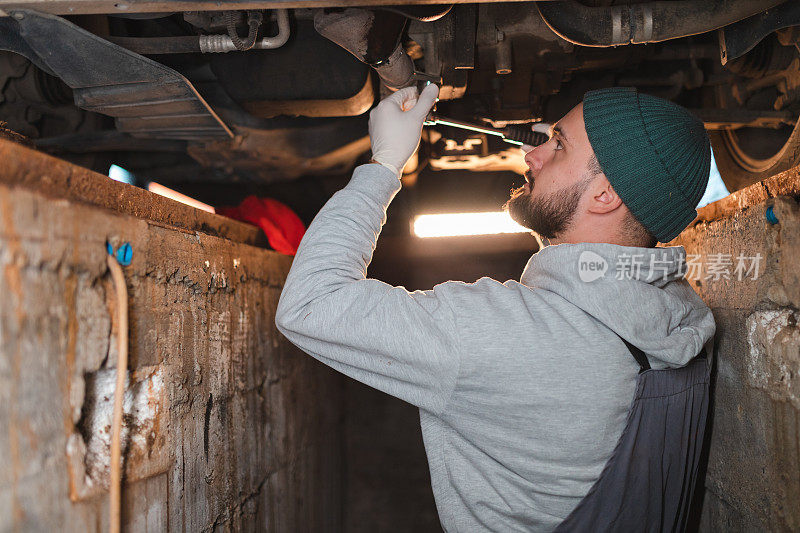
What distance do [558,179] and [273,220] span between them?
175cm

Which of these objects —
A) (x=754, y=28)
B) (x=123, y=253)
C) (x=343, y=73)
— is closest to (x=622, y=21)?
(x=754, y=28)

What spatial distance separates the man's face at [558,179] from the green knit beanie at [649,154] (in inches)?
2.2

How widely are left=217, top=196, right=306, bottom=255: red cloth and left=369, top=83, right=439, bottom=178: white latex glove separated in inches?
48.7

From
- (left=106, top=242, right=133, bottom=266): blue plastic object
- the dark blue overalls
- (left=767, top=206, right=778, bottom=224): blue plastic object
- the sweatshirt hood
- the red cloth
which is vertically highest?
the red cloth

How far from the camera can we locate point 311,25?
2299 mm

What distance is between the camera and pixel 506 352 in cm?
134

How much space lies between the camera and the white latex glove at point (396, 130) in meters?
1.68

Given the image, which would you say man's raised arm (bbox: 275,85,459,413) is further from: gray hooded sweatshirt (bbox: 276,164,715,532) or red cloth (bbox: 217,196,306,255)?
red cloth (bbox: 217,196,306,255)

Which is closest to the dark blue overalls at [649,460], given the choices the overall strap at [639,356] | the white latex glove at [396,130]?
the overall strap at [639,356]

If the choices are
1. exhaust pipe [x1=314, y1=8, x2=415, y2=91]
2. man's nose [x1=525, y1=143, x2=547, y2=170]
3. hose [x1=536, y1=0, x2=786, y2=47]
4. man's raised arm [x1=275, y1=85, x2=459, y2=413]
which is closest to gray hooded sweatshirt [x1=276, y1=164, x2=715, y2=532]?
man's raised arm [x1=275, y1=85, x2=459, y2=413]

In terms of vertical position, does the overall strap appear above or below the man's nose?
below

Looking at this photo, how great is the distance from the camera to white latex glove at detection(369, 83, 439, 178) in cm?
168

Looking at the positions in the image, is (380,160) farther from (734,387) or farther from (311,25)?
(734,387)

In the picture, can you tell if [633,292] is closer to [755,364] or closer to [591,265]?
[591,265]
